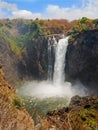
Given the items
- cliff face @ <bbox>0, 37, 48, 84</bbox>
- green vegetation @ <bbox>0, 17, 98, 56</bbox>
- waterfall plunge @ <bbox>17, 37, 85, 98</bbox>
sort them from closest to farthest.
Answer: waterfall plunge @ <bbox>17, 37, 85, 98</bbox>, cliff face @ <bbox>0, 37, 48, 84</bbox>, green vegetation @ <bbox>0, 17, 98, 56</bbox>

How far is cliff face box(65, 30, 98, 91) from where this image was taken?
8344 centimetres

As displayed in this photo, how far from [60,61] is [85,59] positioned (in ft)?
30.8

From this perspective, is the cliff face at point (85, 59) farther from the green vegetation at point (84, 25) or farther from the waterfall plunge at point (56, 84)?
the green vegetation at point (84, 25)

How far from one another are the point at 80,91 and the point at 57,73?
36.5ft

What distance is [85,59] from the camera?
3354 inches

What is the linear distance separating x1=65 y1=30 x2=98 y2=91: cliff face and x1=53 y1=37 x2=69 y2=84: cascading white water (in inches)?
123

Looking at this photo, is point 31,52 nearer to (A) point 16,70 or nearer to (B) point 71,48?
(A) point 16,70

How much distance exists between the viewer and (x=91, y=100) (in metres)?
50.9

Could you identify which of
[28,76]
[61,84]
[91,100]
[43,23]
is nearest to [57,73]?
[61,84]

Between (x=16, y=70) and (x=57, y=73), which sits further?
(x=16, y=70)

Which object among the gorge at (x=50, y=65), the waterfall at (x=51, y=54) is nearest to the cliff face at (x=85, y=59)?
the gorge at (x=50, y=65)

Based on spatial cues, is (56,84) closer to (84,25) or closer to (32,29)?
(84,25)

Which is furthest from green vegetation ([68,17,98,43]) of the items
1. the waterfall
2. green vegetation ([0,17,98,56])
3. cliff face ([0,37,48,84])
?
cliff face ([0,37,48,84])

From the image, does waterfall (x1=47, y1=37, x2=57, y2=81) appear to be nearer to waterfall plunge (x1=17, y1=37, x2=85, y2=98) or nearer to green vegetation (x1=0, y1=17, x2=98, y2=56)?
waterfall plunge (x1=17, y1=37, x2=85, y2=98)
